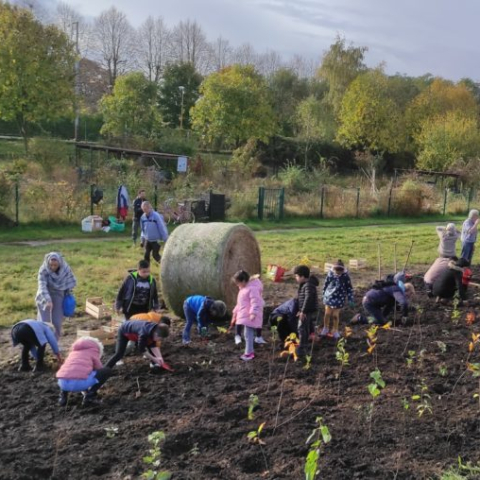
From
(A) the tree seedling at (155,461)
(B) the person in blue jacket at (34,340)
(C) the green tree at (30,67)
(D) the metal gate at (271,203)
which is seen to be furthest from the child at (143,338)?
(C) the green tree at (30,67)

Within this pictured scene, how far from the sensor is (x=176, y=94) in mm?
51219

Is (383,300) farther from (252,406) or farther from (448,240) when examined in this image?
(252,406)

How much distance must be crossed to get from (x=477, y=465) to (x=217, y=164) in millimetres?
33547

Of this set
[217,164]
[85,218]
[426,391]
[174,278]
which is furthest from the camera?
[217,164]

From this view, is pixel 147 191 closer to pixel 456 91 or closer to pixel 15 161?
pixel 15 161

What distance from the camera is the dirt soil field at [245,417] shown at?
5137mm

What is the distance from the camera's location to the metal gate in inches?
985

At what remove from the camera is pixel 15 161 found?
2862cm

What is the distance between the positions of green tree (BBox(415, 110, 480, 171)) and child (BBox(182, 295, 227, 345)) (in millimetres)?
38979

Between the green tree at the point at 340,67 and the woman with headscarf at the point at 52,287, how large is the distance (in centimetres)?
5206

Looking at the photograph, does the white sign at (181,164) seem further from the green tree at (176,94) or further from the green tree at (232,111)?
the green tree at (176,94)

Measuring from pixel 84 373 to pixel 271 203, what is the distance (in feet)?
64.8

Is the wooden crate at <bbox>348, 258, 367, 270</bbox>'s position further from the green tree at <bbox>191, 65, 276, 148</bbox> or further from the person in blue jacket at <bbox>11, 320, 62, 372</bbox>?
the green tree at <bbox>191, 65, 276, 148</bbox>

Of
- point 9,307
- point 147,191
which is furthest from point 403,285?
point 147,191
